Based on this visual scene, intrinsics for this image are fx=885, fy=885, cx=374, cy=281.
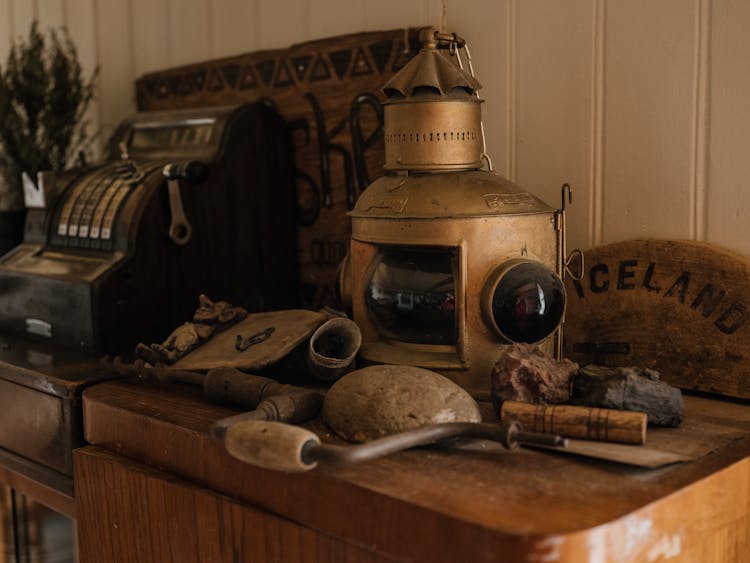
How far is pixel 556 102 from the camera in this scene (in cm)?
155

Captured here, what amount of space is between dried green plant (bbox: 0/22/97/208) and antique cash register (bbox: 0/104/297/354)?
0.98 ft

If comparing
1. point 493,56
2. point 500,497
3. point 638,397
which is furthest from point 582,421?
point 493,56

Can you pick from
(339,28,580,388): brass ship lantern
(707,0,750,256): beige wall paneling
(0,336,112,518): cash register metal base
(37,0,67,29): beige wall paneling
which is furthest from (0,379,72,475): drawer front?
(37,0,67,29): beige wall paneling

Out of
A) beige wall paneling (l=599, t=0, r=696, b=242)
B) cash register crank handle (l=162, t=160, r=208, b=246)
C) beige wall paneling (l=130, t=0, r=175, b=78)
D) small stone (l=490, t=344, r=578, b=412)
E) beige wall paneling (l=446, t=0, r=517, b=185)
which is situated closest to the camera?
small stone (l=490, t=344, r=578, b=412)

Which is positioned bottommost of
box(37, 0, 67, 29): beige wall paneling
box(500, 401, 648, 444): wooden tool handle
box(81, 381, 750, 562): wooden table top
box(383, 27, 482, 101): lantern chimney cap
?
box(81, 381, 750, 562): wooden table top

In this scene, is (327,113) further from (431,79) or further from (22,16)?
(22,16)

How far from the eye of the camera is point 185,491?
1.12m

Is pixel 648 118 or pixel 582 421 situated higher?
pixel 648 118

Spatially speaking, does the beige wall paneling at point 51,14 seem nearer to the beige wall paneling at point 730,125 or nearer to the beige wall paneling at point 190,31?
the beige wall paneling at point 190,31

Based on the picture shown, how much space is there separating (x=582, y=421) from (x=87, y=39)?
2.08 metres

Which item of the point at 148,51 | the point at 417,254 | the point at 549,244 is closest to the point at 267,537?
the point at 417,254

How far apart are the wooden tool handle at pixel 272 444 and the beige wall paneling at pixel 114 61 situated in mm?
1746

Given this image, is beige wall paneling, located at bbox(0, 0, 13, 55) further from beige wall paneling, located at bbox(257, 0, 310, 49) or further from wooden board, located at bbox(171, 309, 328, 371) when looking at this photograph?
wooden board, located at bbox(171, 309, 328, 371)

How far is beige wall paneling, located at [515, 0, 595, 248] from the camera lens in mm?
1510
